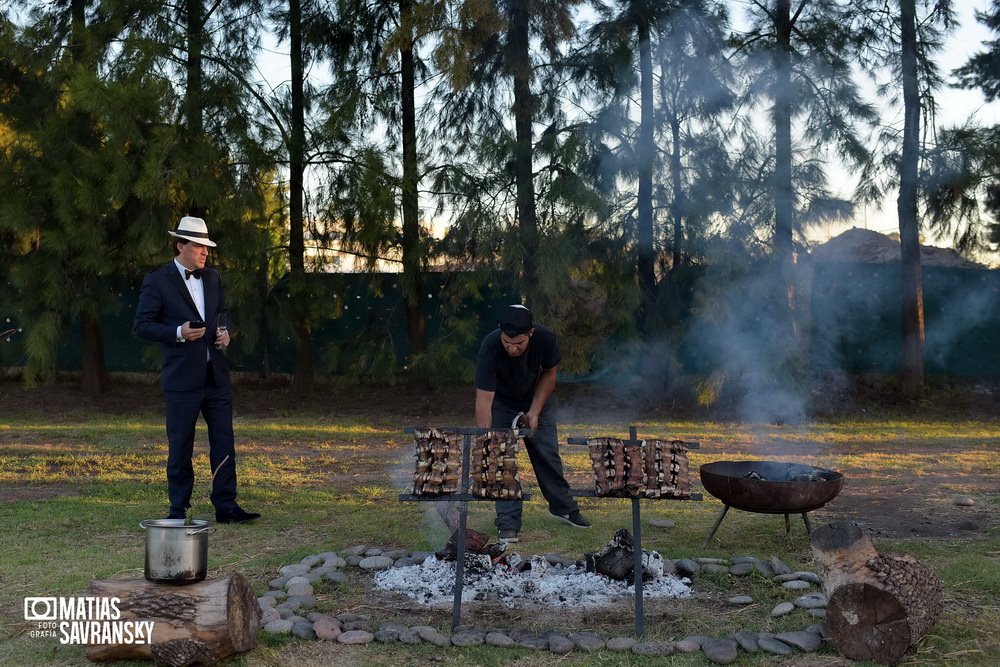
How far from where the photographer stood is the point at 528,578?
434 cm

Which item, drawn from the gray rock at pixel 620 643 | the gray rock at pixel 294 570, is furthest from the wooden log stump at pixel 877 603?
the gray rock at pixel 294 570

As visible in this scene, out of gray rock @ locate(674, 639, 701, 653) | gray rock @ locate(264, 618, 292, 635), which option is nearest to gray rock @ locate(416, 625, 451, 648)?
gray rock @ locate(264, 618, 292, 635)

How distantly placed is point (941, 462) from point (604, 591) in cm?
Result: 553

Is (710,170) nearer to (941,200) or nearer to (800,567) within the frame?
(941,200)

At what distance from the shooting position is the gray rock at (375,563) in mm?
4574

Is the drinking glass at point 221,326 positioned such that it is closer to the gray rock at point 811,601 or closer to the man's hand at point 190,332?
the man's hand at point 190,332

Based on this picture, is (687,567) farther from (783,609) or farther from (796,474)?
(796,474)

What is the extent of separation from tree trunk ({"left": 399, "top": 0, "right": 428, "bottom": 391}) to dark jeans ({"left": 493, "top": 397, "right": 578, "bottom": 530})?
6196mm

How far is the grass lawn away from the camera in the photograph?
12.1 feet

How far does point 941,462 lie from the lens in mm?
8273

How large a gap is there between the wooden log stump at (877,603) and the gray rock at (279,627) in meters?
2.27

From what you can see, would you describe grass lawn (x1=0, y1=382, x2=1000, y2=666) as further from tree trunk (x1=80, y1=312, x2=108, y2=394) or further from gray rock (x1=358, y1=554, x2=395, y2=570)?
tree trunk (x1=80, y1=312, x2=108, y2=394)

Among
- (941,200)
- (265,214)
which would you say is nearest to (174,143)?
(265,214)

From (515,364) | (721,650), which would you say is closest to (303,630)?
(721,650)
